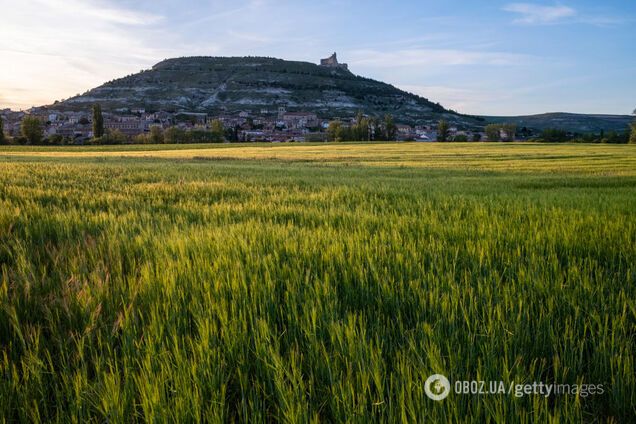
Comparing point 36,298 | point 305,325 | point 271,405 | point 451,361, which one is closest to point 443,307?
point 451,361

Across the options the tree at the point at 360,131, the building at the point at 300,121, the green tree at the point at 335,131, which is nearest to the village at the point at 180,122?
the building at the point at 300,121

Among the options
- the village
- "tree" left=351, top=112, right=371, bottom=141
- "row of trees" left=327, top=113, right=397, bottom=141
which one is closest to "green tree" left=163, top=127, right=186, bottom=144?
"row of trees" left=327, top=113, right=397, bottom=141

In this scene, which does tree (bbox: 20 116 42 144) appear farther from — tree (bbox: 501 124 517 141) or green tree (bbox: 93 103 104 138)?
tree (bbox: 501 124 517 141)

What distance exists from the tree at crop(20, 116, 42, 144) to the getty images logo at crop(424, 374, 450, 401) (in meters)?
106

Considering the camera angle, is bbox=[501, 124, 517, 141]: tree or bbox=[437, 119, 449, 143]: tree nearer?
bbox=[501, 124, 517, 141]: tree

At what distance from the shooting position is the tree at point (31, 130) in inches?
3270

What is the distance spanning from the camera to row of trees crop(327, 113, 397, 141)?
91713 millimetres

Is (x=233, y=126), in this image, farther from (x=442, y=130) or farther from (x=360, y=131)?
(x=442, y=130)

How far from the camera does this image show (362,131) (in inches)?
3666

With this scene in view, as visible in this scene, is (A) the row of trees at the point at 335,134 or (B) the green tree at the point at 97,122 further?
(B) the green tree at the point at 97,122

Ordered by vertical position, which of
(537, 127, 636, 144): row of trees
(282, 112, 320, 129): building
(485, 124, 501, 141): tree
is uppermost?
(282, 112, 320, 129): building

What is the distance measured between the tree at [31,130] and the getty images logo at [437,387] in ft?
349

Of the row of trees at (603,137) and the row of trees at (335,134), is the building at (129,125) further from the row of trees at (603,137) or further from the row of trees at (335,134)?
the row of trees at (603,137)

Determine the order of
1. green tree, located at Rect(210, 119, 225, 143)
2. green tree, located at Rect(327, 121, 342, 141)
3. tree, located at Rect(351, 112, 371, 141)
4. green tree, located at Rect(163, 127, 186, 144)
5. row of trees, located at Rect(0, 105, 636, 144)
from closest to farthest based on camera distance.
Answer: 1. row of trees, located at Rect(0, 105, 636, 144)
2. green tree, located at Rect(163, 127, 186, 144)
3. green tree, located at Rect(327, 121, 342, 141)
4. tree, located at Rect(351, 112, 371, 141)
5. green tree, located at Rect(210, 119, 225, 143)
